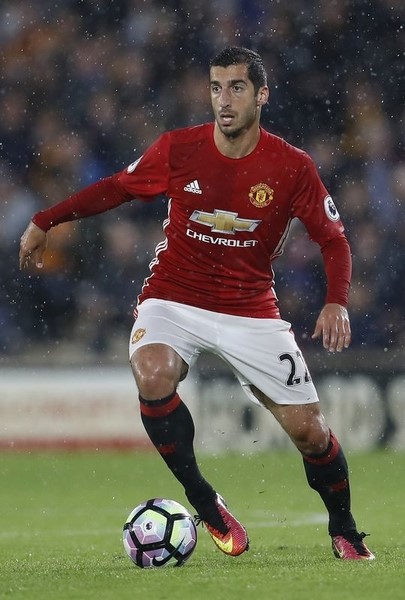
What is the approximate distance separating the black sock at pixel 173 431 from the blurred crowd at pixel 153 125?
612 cm

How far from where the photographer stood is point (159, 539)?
5191mm

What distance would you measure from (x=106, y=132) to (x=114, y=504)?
191 inches

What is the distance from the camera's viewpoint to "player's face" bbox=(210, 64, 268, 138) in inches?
213

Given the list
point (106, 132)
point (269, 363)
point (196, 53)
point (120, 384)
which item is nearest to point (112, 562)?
point (269, 363)

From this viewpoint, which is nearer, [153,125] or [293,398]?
[293,398]

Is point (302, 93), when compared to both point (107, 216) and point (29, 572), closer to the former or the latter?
point (107, 216)

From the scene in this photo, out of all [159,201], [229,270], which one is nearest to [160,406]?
[229,270]

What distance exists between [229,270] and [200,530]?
2190mm

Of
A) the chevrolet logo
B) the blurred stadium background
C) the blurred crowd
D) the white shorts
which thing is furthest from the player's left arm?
the blurred crowd

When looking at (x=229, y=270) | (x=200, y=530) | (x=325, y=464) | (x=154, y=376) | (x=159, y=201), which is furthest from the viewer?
(x=159, y=201)

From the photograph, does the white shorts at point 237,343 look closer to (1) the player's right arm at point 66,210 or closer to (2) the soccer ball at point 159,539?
(1) the player's right arm at point 66,210

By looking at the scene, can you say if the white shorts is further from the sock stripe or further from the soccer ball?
the soccer ball

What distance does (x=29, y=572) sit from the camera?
5.08 meters

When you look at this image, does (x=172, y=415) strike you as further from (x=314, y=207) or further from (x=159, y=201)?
(x=159, y=201)
